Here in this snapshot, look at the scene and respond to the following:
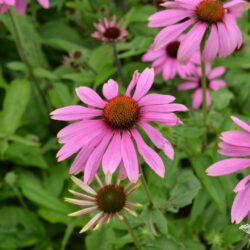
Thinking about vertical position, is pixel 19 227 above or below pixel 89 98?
below

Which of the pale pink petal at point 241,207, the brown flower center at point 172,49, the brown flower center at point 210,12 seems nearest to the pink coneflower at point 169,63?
the brown flower center at point 172,49

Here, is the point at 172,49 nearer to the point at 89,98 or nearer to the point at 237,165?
the point at 89,98

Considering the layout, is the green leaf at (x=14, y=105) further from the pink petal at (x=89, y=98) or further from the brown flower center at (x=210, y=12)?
the brown flower center at (x=210, y=12)

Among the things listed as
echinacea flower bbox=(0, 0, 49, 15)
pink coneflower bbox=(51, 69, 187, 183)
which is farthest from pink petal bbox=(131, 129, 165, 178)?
echinacea flower bbox=(0, 0, 49, 15)

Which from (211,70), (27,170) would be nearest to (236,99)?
(211,70)

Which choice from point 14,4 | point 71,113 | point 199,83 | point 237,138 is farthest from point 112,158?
point 199,83

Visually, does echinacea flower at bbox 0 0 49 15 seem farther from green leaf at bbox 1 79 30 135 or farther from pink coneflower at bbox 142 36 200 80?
pink coneflower at bbox 142 36 200 80

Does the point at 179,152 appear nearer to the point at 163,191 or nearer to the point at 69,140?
the point at 163,191
